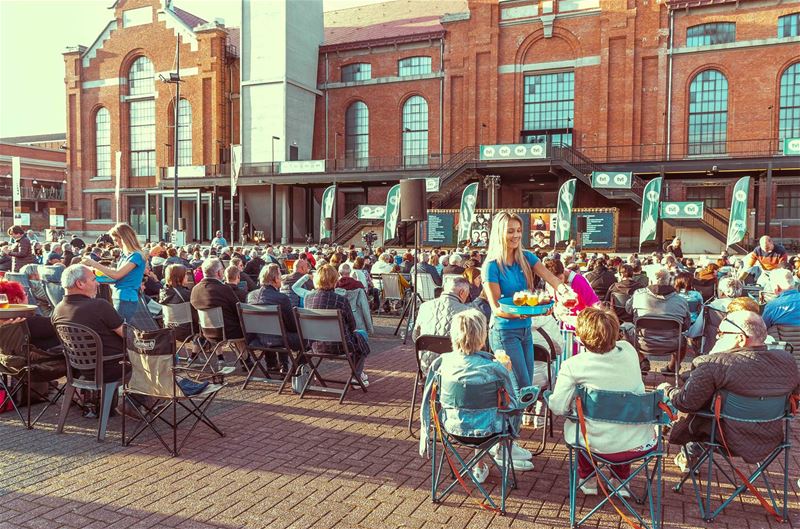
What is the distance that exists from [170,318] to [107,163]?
41.0 metres

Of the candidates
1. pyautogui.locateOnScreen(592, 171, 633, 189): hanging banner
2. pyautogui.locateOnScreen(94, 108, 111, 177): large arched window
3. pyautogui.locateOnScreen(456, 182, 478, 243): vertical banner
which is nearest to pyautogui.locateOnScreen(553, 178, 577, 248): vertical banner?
pyautogui.locateOnScreen(592, 171, 633, 189): hanging banner

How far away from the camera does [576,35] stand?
105 feet

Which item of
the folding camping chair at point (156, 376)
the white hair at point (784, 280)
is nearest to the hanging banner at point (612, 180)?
the white hair at point (784, 280)

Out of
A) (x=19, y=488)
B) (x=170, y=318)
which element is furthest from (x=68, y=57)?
(x=19, y=488)

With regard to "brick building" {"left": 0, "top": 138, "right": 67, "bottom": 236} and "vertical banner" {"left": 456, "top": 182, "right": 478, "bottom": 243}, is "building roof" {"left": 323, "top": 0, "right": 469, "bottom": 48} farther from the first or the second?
"brick building" {"left": 0, "top": 138, "right": 67, "bottom": 236}

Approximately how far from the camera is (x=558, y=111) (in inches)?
1305

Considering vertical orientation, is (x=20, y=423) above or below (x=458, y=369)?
below

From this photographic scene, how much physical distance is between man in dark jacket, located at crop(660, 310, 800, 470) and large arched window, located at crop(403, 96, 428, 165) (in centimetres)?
3333

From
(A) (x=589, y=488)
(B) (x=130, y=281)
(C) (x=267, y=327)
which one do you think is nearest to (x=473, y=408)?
(A) (x=589, y=488)

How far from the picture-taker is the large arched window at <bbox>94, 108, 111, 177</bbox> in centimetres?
4378

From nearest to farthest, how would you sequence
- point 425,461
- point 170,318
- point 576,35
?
point 425,461 < point 170,318 < point 576,35

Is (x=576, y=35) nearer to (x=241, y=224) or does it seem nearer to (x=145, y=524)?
(x=241, y=224)

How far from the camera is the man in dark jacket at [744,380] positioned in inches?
147

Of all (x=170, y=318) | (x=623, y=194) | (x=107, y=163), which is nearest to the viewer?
(x=170, y=318)
